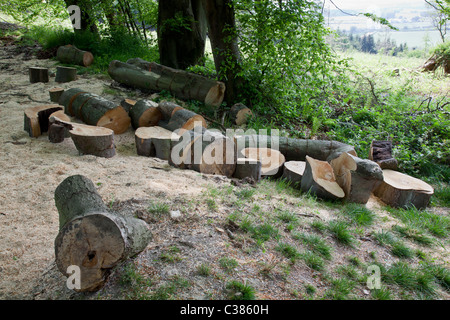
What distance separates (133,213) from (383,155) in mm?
3925

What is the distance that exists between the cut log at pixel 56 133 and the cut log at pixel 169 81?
259cm

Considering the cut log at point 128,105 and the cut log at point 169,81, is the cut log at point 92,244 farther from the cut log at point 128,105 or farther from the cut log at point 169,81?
the cut log at point 169,81

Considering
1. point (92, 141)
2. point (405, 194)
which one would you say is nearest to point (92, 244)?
point (92, 141)

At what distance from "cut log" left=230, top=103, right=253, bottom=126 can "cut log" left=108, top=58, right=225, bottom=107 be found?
367 mm

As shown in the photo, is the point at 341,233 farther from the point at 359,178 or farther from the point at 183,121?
the point at 183,121

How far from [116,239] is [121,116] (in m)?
3.75

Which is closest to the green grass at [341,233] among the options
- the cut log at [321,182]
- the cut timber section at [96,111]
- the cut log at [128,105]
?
the cut log at [321,182]

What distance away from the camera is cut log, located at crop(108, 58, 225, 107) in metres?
6.55

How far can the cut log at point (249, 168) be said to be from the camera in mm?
4312

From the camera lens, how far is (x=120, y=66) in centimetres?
742

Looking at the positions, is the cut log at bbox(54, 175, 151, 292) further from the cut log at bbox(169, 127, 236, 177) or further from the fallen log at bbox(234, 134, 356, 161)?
the fallen log at bbox(234, 134, 356, 161)

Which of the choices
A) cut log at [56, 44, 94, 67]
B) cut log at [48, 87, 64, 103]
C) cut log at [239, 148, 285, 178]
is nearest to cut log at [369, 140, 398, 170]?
cut log at [239, 148, 285, 178]

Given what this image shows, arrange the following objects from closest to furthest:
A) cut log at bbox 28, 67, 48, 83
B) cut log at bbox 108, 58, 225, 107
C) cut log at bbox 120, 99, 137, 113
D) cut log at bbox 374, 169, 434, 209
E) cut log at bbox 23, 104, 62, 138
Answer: cut log at bbox 374, 169, 434, 209 → cut log at bbox 23, 104, 62, 138 → cut log at bbox 120, 99, 137, 113 → cut log at bbox 108, 58, 225, 107 → cut log at bbox 28, 67, 48, 83
